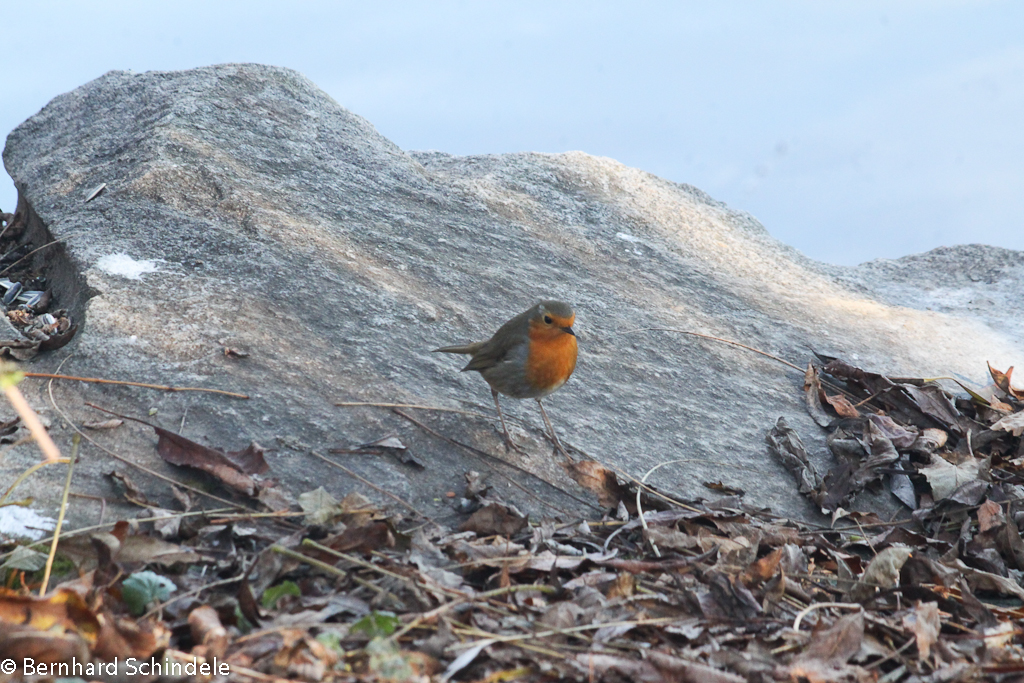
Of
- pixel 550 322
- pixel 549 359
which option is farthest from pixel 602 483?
pixel 550 322

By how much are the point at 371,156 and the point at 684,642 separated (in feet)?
14.7

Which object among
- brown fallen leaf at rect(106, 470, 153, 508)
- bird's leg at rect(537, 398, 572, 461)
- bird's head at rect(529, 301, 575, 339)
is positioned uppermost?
bird's head at rect(529, 301, 575, 339)

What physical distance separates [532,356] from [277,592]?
1659 mm

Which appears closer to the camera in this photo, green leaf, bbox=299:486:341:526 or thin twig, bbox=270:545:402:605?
thin twig, bbox=270:545:402:605

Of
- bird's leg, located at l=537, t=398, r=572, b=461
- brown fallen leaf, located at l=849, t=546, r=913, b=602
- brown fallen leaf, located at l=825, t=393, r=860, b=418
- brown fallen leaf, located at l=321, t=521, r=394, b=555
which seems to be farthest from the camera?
brown fallen leaf, located at l=825, t=393, r=860, b=418

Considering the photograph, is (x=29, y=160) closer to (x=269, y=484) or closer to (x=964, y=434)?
(x=269, y=484)

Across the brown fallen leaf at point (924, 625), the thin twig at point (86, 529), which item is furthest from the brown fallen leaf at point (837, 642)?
the thin twig at point (86, 529)

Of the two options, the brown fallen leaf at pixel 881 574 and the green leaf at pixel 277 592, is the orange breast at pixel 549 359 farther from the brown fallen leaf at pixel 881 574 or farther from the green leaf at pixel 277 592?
the green leaf at pixel 277 592

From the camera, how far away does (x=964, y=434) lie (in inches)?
171

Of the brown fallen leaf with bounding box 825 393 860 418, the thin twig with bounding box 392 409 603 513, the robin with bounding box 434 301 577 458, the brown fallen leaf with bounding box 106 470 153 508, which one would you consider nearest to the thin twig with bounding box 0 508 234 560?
the brown fallen leaf with bounding box 106 470 153 508

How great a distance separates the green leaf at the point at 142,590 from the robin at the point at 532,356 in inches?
64.8

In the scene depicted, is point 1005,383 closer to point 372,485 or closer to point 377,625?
point 372,485

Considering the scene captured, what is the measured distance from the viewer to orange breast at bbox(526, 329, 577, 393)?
12.1ft

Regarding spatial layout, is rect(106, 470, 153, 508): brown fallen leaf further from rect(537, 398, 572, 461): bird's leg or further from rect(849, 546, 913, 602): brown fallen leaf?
rect(849, 546, 913, 602): brown fallen leaf
